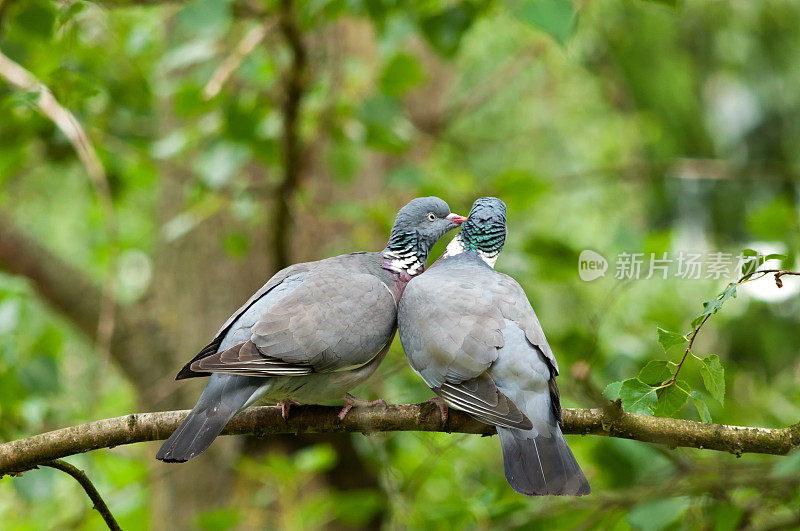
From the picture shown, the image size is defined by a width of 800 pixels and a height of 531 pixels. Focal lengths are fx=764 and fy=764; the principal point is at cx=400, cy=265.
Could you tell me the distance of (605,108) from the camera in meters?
8.05

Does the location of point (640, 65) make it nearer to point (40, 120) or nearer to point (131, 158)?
point (131, 158)

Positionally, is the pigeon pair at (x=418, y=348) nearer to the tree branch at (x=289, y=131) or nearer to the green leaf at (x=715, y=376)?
the green leaf at (x=715, y=376)

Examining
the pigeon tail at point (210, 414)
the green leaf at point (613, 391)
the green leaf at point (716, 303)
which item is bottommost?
the pigeon tail at point (210, 414)

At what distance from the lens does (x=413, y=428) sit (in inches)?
74.2

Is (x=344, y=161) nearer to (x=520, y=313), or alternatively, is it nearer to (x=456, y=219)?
(x=456, y=219)

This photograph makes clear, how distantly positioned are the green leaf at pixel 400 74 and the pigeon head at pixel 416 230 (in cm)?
132

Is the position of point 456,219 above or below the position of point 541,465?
above

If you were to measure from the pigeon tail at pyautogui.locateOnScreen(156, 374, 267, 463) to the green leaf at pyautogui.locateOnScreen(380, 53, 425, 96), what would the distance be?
192 centimetres

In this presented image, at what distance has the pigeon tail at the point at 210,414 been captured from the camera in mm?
1669

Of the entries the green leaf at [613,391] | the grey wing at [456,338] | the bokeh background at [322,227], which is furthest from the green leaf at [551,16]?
the green leaf at [613,391]

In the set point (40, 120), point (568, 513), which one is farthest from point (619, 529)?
point (40, 120)

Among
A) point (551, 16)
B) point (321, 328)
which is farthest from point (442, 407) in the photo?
point (551, 16)

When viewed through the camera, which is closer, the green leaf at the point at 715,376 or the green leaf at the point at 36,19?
the green leaf at the point at 715,376

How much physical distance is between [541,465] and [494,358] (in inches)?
12.7
